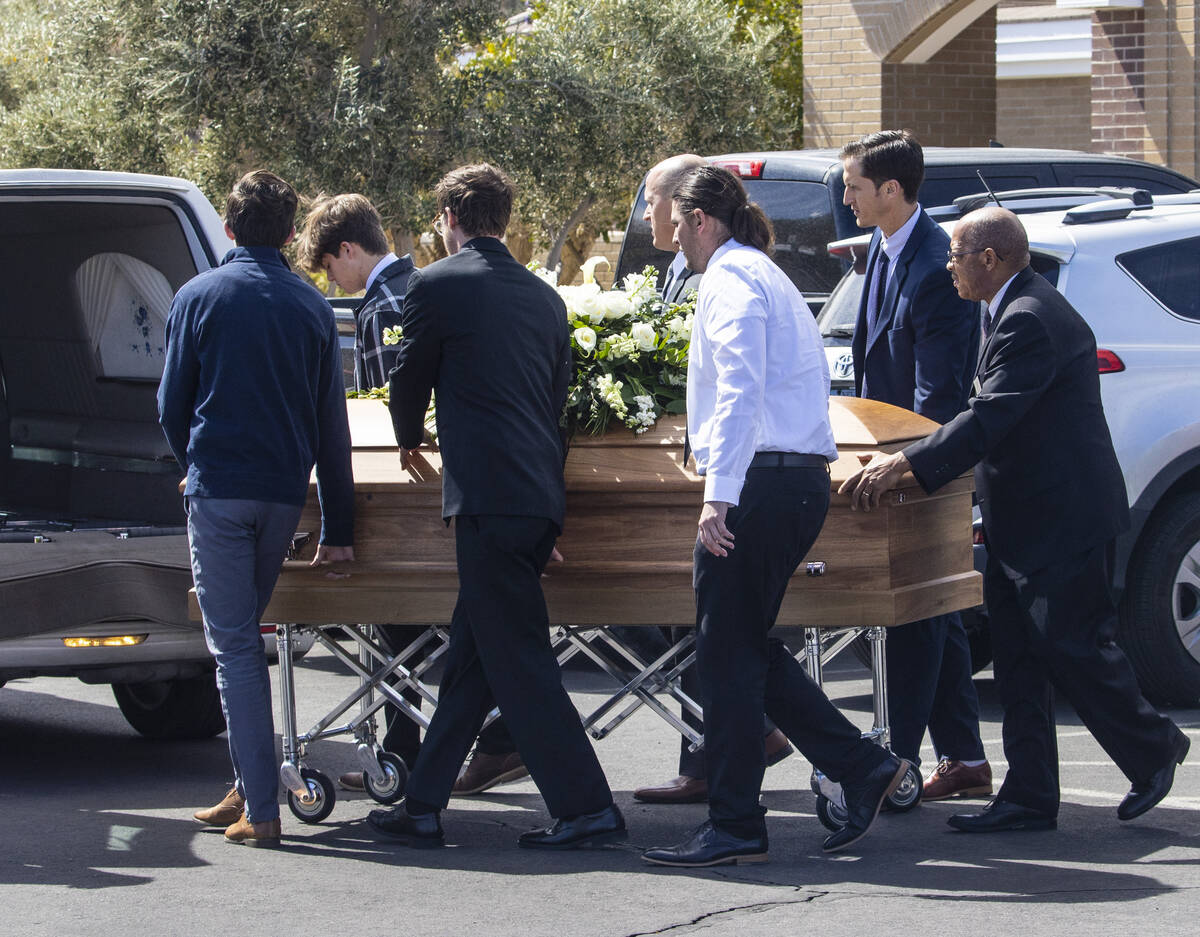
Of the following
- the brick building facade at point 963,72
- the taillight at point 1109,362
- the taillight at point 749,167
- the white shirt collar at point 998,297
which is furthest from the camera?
the brick building facade at point 963,72

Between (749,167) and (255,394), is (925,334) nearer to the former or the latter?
(255,394)

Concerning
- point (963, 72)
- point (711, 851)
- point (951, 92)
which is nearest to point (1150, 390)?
point (711, 851)

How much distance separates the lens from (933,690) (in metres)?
5.77

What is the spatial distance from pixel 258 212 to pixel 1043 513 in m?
2.44

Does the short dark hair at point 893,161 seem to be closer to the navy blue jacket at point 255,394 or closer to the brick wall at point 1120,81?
the navy blue jacket at point 255,394

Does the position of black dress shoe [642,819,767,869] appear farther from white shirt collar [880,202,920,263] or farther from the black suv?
the black suv

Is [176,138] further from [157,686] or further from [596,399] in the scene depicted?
[596,399]

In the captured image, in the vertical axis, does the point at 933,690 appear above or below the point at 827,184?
below

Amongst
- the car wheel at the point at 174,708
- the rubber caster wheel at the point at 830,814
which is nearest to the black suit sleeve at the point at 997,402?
the rubber caster wheel at the point at 830,814

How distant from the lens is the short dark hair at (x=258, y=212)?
5.48 metres

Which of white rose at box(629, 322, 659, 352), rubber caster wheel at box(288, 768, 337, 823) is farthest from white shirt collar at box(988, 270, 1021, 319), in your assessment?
rubber caster wheel at box(288, 768, 337, 823)

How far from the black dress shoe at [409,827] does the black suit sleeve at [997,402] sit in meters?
1.71

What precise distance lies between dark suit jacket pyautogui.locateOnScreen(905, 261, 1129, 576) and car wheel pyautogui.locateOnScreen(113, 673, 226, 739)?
3.17m

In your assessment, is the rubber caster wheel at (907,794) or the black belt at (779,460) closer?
the black belt at (779,460)
